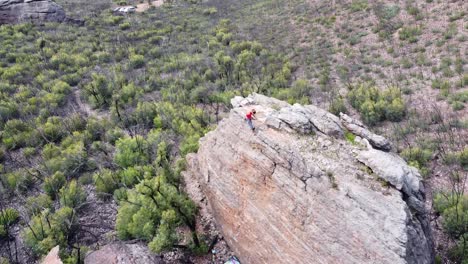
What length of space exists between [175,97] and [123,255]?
487 inches

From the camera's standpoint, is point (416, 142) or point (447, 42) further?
point (447, 42)

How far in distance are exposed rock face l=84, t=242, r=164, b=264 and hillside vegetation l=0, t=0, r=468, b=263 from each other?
42 centimetres

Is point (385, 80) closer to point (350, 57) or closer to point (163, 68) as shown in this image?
point (350, 57)

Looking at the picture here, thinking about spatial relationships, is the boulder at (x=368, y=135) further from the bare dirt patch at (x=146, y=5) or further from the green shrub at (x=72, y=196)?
the bare dirt patch at (x=146, y=5)

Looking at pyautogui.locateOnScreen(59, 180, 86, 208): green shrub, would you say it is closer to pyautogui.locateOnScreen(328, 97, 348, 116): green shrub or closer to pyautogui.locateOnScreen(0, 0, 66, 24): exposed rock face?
pyautogui.locateOnScreen(328, 97, 348, 116): green shrub

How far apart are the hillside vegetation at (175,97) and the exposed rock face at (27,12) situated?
6.00 ft

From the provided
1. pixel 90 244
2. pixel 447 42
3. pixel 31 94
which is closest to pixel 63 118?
pixel 31 94

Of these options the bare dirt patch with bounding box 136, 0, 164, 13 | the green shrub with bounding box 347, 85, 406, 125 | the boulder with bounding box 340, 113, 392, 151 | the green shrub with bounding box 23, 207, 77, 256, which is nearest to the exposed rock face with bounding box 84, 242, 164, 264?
the green shrub with bounding box 23, 207, 77, 256

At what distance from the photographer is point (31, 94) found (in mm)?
21734

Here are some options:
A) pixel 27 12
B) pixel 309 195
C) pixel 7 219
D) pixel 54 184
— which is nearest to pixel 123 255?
pixel 309 195

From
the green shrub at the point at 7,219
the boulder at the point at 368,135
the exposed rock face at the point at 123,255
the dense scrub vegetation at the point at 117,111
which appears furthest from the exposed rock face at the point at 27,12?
the boulder at the point at 368,135

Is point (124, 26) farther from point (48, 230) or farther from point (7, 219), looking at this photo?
point (48, 230)

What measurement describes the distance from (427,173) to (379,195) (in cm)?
641

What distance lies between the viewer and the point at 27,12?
107 ft
